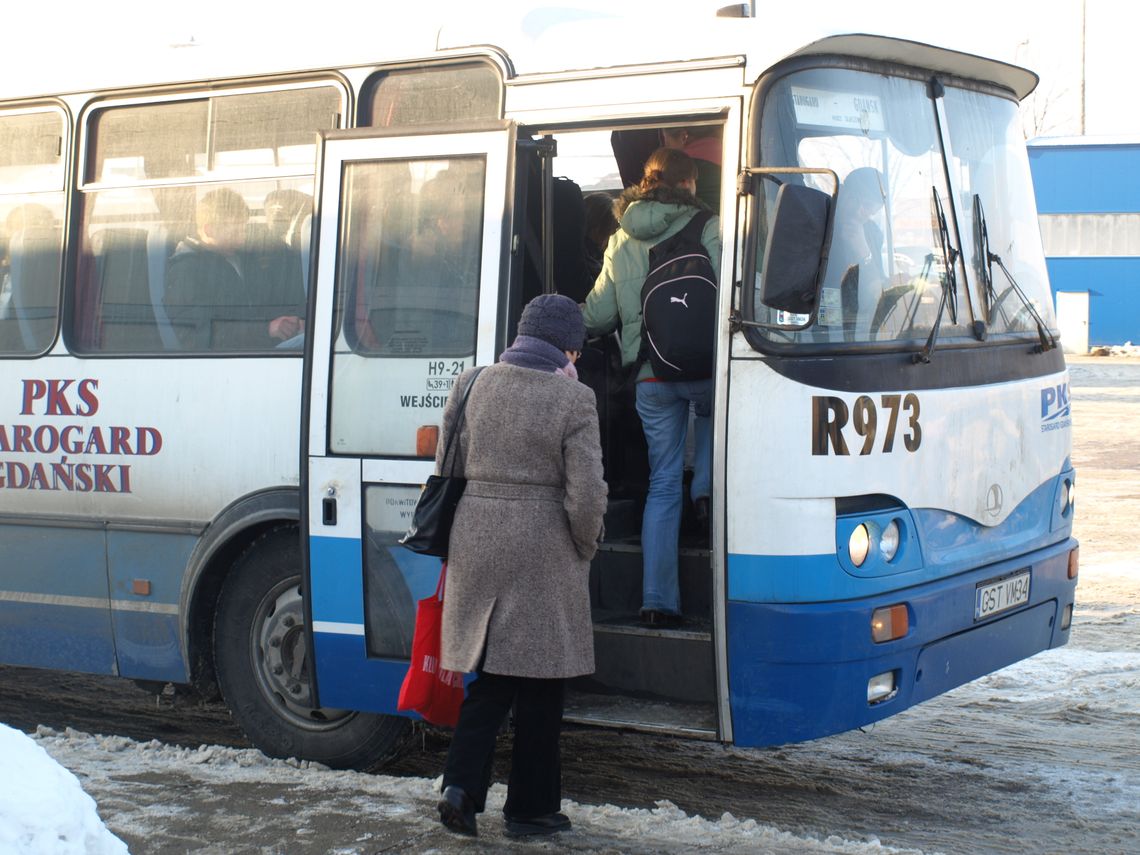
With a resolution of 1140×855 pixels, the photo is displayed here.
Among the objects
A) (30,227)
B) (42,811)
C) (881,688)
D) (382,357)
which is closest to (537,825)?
(881,688)

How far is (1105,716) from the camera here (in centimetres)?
692

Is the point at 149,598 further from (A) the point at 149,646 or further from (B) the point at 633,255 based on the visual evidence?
(B) the point at 633,255

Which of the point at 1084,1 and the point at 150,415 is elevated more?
the point at 1084,1

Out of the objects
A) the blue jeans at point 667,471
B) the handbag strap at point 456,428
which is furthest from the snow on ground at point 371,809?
the handbag strap at point 456,428

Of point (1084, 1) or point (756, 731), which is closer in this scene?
point (756, 731)

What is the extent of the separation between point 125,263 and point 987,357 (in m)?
3.56

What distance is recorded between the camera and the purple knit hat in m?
5.09

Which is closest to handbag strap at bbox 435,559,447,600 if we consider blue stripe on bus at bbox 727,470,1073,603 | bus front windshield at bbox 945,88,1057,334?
blue stripe on bus at bbox 727,470,1073,603

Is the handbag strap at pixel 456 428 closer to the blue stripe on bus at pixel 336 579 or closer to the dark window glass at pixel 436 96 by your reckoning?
the blue stripe on bus at pixel 336 579

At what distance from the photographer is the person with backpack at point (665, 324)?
18.5ft

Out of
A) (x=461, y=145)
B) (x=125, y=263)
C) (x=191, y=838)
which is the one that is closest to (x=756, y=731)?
(x=191, y=838)

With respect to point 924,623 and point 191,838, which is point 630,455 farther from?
point 191,838

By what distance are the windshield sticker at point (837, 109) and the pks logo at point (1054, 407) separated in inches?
52.7

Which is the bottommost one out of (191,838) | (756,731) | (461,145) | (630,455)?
(191,838)
